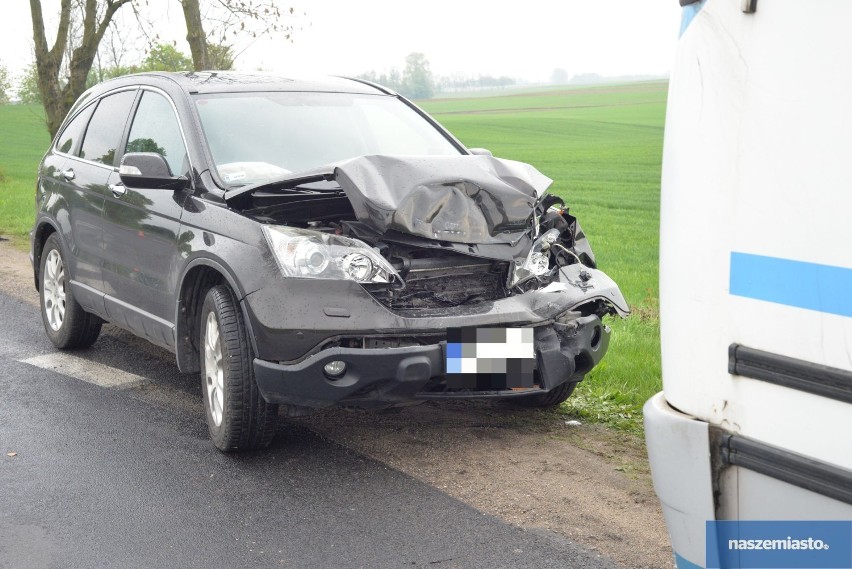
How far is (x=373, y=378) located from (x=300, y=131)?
77.4 inches

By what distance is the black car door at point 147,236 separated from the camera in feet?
18.4

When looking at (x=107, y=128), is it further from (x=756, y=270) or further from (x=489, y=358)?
(x=756, y=270)

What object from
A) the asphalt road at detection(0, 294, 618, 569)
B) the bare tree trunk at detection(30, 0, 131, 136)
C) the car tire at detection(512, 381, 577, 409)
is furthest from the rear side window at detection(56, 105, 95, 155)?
the bare tree trunk at detection(30, 0, 131, 136)

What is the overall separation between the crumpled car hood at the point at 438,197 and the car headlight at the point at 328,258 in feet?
0.52

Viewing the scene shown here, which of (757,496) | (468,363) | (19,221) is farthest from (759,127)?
(19,221)

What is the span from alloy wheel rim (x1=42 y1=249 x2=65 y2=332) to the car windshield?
216cm

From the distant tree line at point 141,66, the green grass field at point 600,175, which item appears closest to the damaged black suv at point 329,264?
the green grass field at point 600,175

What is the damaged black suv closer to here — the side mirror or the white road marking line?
the side mirror

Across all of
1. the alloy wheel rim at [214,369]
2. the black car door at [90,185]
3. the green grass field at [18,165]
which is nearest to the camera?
the alloy wheel rim at [214,369]

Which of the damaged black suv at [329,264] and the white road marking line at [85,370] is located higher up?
the damaged black suv at [329,264]

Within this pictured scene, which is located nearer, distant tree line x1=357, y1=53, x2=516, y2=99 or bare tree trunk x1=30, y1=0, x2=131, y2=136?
bare tree trunk x1=30, y1=0, x2=131, y2=136

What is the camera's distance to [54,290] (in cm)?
748

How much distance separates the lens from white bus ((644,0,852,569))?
2.24 meters

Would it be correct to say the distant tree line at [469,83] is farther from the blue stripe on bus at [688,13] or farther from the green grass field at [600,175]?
the blue stripe on bus at [688,13]
